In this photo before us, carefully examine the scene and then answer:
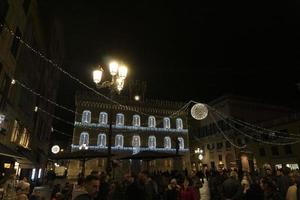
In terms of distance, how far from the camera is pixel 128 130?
38.8m

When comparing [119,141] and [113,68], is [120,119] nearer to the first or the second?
[119,141]

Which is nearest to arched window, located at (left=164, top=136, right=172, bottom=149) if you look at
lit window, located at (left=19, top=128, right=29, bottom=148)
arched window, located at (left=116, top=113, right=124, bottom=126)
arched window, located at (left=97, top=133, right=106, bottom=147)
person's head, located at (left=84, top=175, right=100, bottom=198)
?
arched window, located at (left=116, top=113, right=124, bottom=126)

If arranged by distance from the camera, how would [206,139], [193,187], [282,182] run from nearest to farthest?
[193,187] → [282,182] → [206,139]

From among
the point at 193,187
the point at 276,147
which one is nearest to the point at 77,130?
the point at 276,147

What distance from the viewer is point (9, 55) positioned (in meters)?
13.2

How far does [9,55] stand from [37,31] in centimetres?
700

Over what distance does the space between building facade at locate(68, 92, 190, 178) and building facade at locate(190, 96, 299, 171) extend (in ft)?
16.4

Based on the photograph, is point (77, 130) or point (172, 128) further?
point (172, 128)

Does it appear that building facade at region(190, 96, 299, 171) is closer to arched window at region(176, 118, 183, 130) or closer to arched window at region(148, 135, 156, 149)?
arched window at region(176, 118, 183, 130)

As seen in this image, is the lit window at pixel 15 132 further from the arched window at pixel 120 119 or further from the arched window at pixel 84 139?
the arched window at pixel 120 119

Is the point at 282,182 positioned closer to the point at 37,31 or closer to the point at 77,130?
the point at 37,31

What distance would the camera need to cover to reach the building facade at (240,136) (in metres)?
31.0

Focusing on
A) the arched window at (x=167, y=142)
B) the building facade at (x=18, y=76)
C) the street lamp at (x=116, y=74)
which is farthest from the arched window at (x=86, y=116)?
the street lamp at (x=116, y=74)

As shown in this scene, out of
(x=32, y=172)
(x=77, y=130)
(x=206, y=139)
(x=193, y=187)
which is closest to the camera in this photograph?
(x=193, y=187)
